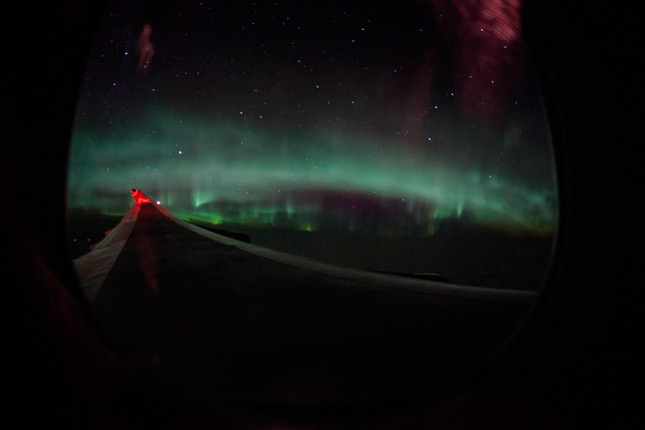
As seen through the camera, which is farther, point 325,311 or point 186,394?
point 325,311

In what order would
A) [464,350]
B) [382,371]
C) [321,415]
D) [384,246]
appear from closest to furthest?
1. [321,415]
2. [382,371]
3. [464,350]
4. [384,246]

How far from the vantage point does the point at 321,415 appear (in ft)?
2.77

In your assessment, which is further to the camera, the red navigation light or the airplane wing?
the red navigation light

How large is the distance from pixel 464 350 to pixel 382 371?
46cm

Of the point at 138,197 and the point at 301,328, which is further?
the point at 138,197

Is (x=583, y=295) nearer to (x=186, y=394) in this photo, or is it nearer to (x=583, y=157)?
(x=583, y=157)

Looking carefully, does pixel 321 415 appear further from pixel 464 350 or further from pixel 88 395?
pixel 464 350

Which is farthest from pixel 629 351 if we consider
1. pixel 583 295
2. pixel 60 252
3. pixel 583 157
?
pixel 60 252

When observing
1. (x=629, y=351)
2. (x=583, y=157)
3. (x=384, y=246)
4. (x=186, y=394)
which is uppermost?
(x=583, y=157)

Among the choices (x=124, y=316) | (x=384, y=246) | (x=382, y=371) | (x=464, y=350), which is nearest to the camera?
(x=382, y=371)

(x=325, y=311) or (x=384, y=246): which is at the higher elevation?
(x=325, y=311)

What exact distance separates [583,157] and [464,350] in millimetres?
990

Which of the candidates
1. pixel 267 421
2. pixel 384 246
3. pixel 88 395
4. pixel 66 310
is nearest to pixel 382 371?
pixel 267 421

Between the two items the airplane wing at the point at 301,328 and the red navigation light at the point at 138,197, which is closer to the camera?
the airplane wing at the point at 301,328
